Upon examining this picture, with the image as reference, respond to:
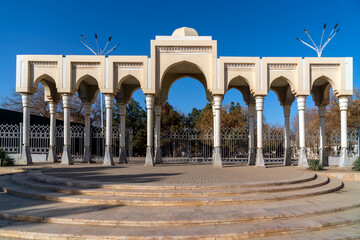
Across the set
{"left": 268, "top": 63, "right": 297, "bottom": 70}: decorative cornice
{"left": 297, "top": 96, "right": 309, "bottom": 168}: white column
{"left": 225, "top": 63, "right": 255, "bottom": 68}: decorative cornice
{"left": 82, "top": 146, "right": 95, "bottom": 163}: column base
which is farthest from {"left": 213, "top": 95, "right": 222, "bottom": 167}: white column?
{"left": 82, "top": 146, "right": 95, "bottom": 163}: column base

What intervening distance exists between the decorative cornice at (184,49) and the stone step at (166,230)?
10.9m

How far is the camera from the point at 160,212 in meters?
5.74

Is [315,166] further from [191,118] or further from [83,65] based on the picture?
[191,118]

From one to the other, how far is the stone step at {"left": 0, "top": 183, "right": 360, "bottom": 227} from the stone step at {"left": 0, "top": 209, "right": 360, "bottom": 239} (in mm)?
135

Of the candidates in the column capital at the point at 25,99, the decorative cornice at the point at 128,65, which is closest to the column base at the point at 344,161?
the decorative cornice at the point at 128,65

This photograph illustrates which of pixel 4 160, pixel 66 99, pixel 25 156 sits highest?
pixel 66 99

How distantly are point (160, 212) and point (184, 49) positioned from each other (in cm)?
1058

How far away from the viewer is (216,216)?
17.6ft

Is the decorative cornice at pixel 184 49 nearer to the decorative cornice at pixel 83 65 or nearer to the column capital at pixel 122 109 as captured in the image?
the decorative cornice at pixel 83 65

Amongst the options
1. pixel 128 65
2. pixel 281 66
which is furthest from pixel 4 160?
pixel 281 66

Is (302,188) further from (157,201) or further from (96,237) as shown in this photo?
(96,237)

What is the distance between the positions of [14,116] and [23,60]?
9558 mm

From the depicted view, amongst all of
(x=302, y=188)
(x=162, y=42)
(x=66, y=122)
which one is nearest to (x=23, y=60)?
(x=66, y=122)

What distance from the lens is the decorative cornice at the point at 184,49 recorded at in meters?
14.4
